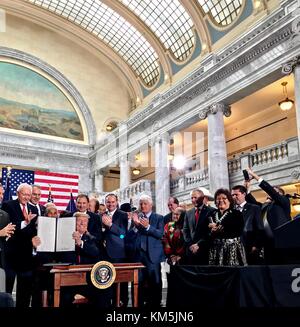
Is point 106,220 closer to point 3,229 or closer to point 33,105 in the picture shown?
point 3,229

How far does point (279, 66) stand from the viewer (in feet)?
36.9

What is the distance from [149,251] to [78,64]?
20578 mm

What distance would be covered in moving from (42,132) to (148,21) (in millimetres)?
9153

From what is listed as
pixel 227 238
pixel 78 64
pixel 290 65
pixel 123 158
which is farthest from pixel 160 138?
pixel 227 238

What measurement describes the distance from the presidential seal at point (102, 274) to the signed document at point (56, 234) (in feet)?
1.14

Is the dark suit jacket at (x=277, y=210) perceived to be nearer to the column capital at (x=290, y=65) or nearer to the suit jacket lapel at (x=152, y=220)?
the suit jacket lapel at (x=152, y=220)

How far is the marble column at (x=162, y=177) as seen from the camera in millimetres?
16344

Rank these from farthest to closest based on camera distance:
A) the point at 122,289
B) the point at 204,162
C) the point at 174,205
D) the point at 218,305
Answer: the point at 204,162
the point at 174,205
the point at 122,289
the point at 218,305

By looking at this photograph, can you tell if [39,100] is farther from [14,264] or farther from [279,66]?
[14,264]

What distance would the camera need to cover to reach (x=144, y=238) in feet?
18.1

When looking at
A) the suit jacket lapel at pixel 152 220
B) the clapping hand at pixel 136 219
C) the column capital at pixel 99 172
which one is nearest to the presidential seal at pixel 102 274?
the clapping hand at pixel 136 219

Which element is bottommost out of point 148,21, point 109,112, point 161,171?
point 161,171
